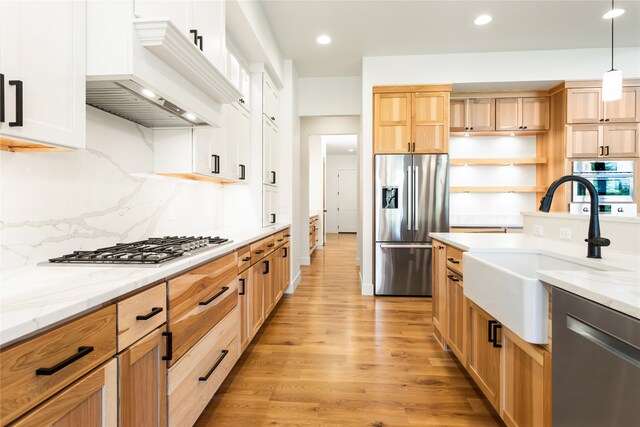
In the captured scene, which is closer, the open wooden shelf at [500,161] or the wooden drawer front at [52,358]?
the wooden drawer front at [52,358]

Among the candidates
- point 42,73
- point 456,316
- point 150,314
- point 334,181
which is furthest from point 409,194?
point 334,181

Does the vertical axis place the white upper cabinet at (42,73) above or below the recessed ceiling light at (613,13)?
below

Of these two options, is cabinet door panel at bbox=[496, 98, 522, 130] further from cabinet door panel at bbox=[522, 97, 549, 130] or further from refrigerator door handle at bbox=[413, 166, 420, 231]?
refrigerator door handle at bbox=[413, 166, 420, 231]

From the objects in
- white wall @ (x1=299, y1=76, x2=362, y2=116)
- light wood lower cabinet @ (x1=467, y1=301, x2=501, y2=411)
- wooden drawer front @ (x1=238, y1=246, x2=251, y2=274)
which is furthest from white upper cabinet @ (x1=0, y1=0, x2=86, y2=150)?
white wall @ (x1=299, y1=76, x2=362, y2=116)

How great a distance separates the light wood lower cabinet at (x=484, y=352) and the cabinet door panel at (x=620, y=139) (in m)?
3.84

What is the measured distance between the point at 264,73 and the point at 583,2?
3.28 metres

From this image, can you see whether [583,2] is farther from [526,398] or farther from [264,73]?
[526,398]

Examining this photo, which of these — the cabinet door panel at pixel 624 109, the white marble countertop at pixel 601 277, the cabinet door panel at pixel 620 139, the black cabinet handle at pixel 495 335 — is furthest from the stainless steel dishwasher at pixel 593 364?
the cabinet door panel at pixel 624 109

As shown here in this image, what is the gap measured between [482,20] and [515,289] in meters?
3.41

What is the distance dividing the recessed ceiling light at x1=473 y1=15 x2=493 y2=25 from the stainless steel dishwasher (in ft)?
11.2

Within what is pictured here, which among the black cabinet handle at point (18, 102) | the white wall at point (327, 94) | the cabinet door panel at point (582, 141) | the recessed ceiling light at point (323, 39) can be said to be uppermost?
the recessed ceiling light at point (323, 39)

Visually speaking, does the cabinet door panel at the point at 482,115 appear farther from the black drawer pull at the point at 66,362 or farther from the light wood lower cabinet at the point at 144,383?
the black drawer pull at the point at 66,362

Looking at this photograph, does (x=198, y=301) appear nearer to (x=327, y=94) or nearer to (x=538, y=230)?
(x=538, y=230)

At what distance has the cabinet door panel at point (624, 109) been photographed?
4.05m
